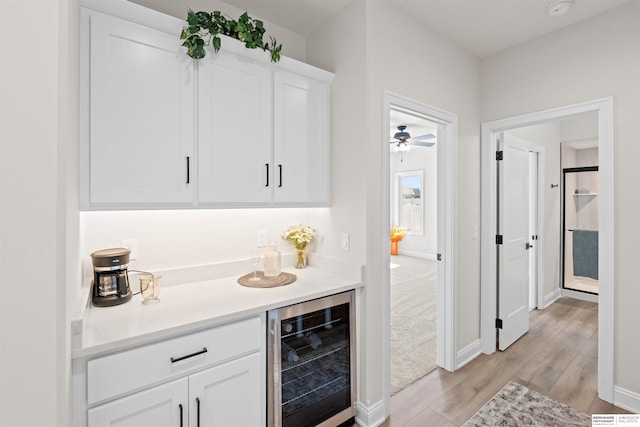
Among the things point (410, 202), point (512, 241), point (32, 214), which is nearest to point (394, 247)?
point (410, 202)

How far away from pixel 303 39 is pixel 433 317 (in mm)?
3407

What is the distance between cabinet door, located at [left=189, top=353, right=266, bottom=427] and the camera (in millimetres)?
1389

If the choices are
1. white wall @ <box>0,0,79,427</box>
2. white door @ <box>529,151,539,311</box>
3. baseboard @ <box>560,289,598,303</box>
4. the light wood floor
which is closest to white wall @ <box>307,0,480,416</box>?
the light wood floor

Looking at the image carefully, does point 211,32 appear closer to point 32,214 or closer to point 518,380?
point 32,214

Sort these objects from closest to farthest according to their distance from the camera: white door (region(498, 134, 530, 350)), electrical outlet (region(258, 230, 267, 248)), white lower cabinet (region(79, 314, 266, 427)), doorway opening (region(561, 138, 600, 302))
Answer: white lower cabinet (region(79, 314, 266, 427)), electrical outlet (region(258, 230, 267, 248)), white door (region(498, 134, 530, 350)), doorway opening (region(561, 138, 600, 302))

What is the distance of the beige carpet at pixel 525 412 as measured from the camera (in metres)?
2.01

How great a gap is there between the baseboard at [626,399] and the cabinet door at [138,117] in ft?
10.5

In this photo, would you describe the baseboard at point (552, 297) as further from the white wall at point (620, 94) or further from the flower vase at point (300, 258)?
the flower vase at point (300, 258)

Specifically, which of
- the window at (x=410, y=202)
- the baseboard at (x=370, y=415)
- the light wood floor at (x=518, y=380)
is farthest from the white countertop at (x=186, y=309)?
the window at (x=410, y=202)

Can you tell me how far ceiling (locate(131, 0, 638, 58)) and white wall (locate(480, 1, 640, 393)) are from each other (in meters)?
0.14

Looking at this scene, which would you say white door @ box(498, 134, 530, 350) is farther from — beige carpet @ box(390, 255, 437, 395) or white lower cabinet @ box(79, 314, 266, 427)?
white lower cabinet @ box(79, 314, 266, 427)

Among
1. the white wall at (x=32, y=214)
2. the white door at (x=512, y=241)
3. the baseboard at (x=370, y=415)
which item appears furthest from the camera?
the white door at (x=512, y=241)

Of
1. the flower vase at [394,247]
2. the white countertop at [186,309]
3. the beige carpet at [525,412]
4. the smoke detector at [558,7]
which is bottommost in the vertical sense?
the beige carpet at [525,412]

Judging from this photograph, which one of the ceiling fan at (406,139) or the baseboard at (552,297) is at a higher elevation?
the ceiling fan at (406,139)
